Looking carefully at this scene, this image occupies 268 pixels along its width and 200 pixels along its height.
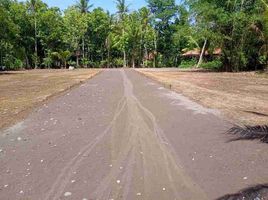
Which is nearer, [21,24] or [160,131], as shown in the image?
[160,131]

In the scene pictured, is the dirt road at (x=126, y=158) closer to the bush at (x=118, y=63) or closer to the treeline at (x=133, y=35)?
the treeline at (x=133, y=35)

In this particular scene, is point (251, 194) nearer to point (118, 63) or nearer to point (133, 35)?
point (133, 35)

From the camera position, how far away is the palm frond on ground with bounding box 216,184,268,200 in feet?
15.9

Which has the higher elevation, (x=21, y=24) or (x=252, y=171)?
(x=21, y=24)

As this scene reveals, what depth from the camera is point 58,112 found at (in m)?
11.8

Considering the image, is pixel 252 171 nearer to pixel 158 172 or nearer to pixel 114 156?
pixel 158 172

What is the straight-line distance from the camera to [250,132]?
28.3 feet

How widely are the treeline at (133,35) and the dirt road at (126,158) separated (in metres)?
31.5

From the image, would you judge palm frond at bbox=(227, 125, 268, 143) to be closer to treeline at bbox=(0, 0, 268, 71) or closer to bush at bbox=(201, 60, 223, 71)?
treeline at bbox=(0, 0, 268, 71)

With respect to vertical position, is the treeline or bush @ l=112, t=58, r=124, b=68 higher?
the treeline

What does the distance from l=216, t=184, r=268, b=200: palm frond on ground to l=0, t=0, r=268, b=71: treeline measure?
35.7m

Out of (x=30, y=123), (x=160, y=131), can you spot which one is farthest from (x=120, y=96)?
(x=160, y=131)

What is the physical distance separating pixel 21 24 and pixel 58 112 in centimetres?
5807

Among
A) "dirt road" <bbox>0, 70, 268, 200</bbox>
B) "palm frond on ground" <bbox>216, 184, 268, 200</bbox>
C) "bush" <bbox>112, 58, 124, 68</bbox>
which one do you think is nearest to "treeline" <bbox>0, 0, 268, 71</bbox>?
"bush" <bbox>112, 58, 124, 68</bbox>
